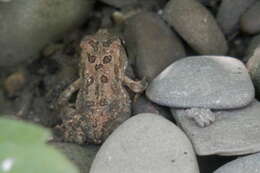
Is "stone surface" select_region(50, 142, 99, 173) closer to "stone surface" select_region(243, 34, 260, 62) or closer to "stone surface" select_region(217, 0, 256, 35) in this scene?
"stone surface" select_region(243, 34, 260, 62)

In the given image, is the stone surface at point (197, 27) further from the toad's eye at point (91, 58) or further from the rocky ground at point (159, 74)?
the toad's eye at point (91, 58)

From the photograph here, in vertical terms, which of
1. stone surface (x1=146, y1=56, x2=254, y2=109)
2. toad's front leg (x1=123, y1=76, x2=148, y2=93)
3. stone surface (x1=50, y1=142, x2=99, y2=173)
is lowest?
stone surface (x1=50, y1=142, x2=99, y2=173)

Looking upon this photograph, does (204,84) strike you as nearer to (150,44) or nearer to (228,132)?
(228,132)

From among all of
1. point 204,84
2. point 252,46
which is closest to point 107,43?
point 204,84

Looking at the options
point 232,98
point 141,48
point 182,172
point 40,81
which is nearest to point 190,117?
point 232,98

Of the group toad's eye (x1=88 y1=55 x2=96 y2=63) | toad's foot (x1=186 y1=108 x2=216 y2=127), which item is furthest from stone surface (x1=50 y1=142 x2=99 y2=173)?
toad's foot (x1=186 y1=108 x2=216 y2=127)

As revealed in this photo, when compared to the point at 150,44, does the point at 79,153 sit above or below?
below
